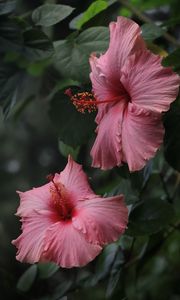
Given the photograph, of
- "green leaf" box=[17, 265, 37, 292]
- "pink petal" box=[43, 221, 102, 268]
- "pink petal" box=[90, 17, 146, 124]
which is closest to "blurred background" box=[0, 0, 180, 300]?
"green leaf" box=[17, 265, 37, 292]

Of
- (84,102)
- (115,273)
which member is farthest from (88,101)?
(115,273)

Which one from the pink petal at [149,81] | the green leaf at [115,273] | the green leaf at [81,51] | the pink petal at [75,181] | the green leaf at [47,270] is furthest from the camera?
the green leaf at [47,270]

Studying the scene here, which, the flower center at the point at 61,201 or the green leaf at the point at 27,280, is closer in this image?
the flower center at the point at 61,201

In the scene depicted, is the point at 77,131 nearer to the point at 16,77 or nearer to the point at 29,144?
the point at 16,77

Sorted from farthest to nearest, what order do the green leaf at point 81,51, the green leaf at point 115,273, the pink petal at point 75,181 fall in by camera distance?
1. the green leaf at point 115,273
2. the green leaf at point 81,51
3. the pink petal at point 75,181

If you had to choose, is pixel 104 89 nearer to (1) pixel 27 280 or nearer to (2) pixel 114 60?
(2) pixel 114 60

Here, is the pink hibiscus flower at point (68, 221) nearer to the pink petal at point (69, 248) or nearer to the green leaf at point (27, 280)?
the pink petal at point (69, 248)

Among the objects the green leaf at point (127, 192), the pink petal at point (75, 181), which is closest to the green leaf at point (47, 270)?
the green leaf at point (127, 192)

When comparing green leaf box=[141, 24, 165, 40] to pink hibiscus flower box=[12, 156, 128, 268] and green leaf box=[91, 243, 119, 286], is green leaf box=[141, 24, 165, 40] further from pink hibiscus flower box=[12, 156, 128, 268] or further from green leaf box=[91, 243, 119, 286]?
green leaf box=[91, 243, 119, 286]

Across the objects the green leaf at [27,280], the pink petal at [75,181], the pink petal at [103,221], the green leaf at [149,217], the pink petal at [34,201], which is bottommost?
the green leaf at [27,280]
